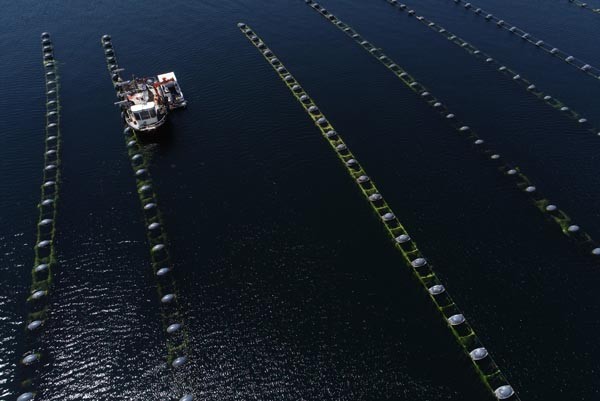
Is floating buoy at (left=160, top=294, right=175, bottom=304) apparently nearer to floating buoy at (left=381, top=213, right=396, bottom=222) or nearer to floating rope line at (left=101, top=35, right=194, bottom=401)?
floating rope line at (left=101, top=35, right=194, bottom=401)

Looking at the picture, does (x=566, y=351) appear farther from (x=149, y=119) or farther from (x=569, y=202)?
(x=149, y=119)

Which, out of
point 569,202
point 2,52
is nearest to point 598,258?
point 569,202

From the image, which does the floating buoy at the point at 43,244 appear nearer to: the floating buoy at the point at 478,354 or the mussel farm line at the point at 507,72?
the floating buoy at the point at 478,354

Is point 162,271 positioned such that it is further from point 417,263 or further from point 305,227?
point 417,263

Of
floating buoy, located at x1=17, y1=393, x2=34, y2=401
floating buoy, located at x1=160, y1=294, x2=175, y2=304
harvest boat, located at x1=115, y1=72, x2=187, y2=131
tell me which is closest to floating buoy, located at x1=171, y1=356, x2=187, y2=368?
floating buoy, located at x1=160, y1=294, x2=175, y2=304

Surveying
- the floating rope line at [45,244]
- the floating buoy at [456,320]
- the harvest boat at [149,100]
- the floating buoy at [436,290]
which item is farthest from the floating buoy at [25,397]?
the harvest boat at [149,100]

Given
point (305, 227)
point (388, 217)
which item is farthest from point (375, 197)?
point (305, 227)
